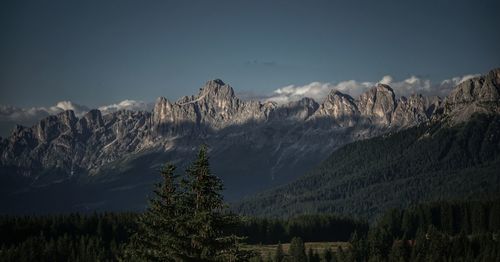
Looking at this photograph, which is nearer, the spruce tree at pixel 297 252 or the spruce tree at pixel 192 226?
the spruce tree at pixel 192 226

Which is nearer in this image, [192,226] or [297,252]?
[192,226]

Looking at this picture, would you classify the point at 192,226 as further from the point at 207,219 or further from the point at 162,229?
the point at 162,229

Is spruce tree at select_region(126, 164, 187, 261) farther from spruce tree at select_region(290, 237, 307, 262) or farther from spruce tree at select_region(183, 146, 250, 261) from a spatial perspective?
spruce tree at select_region(290, 237, 307, 262)

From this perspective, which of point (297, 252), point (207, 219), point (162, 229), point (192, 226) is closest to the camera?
point (207, 219)

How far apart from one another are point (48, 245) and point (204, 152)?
157345 millimetres

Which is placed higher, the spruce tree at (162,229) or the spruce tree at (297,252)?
the spruce tree at (162,229)

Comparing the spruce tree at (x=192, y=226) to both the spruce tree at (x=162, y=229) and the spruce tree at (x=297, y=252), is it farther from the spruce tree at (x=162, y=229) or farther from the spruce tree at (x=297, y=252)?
the spruce tree at (x=297, y=252)

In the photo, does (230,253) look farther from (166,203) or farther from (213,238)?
(166,203)

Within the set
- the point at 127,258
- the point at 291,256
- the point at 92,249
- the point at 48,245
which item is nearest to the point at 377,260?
the point at 291,256

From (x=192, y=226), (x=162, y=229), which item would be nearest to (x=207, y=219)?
(x=192, y=226)

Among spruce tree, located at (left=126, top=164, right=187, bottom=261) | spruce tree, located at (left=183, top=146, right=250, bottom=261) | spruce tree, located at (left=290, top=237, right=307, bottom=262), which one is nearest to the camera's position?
spruce tree, located at (left=183, top=146, right=250, bottom=261)

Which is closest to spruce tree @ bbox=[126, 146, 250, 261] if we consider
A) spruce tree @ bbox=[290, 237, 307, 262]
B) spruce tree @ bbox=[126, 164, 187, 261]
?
spruce tree @ bbox=[126, 164, 187, 261]

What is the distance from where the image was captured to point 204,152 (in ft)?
126

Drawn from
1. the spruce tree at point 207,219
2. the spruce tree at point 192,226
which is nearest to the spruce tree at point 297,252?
the spruce tree at point 192,226
